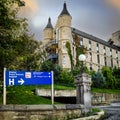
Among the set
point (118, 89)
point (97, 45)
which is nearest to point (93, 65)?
point (97, 45)

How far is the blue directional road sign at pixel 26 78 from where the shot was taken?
1441cm

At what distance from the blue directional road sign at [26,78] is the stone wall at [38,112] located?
1612 millimetres

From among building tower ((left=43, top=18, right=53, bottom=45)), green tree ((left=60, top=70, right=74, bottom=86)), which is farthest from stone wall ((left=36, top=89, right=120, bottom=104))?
building tower ((left=43, top=18, right=53, bottom=45))

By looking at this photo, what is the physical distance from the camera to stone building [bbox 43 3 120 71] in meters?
60.7

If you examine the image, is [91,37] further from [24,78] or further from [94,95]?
[24,78]

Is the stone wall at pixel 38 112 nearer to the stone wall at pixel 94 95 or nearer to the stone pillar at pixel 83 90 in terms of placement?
the stone pillar at pixel 83 90

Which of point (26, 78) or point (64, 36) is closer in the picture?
point (26, 78)

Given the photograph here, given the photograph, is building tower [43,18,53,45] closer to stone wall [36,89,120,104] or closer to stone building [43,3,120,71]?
stone building [43,3,120,71]

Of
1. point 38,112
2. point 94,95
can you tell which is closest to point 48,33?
point 94,95

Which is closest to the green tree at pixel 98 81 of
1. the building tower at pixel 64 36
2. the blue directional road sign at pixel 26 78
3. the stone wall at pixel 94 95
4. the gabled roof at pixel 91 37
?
the stone wall at pixel 94 95

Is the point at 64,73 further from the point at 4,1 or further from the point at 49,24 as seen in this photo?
the point at 4,1

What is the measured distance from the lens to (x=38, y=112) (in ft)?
44.3

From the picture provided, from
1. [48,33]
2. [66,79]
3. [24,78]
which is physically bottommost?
[24,78]

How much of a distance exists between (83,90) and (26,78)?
323 cm
